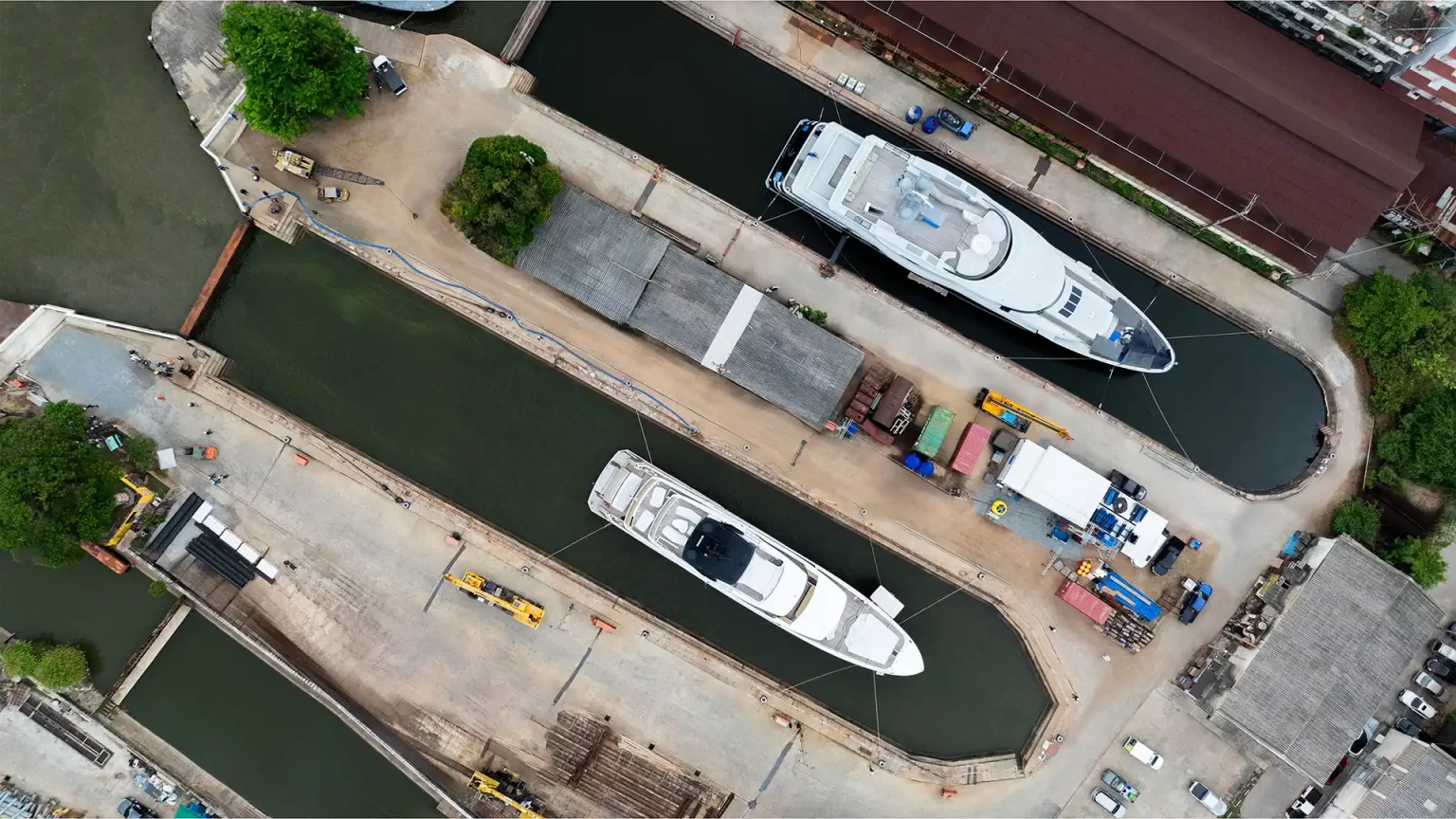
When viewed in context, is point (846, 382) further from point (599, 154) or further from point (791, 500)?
point (599, 154)

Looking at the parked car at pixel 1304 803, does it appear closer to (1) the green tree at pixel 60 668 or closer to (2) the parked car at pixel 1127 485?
(2) the parked car at pixel 1127 485

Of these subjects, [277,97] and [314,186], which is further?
[314,186]

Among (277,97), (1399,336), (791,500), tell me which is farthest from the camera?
(791,500)

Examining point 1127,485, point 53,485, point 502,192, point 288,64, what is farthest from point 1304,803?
point 53,485

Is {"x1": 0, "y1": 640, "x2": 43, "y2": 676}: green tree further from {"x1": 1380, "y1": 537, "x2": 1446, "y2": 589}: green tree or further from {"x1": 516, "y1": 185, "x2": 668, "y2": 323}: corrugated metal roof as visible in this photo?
{"x1": 1380, "y1": 537, "x2": 1446, "y2": 589}: green tree

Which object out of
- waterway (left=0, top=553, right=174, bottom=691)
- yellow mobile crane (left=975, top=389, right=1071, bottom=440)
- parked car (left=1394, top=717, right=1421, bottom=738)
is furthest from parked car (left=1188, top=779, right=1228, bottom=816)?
waterway (left=0, top=553, right=174, bottom=691)

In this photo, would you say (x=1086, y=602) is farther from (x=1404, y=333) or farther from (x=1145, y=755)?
(x=1404, y=333)

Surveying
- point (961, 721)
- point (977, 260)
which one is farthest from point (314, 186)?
point (961, 721)

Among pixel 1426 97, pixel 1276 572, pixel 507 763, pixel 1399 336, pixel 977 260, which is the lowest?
pixel 507 763
